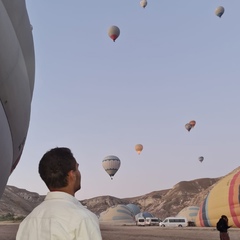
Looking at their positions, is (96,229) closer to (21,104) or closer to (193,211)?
(21,104)

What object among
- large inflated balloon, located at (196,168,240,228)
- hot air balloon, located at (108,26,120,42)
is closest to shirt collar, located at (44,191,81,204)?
large inflated balloon, located at (196,168,240,228)

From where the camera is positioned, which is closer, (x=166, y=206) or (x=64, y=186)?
(x=64, y=186)

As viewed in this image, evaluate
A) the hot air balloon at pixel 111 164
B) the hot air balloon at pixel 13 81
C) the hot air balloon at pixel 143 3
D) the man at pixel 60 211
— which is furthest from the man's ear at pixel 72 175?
the hot air balloon at pixel 143 3

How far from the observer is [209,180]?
15475 centimetres

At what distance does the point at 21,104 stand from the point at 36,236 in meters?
5.07

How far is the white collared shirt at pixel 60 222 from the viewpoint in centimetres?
156

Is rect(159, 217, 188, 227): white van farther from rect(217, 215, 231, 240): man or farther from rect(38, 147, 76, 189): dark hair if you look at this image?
rect(38, 147, 76, 189): dark hair

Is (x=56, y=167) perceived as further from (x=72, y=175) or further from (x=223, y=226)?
(x=223, y=226)

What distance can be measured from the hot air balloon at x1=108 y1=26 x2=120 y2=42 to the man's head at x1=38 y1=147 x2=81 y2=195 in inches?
1580

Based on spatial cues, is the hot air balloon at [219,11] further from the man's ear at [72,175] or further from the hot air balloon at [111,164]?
the man's ear at [72,175]

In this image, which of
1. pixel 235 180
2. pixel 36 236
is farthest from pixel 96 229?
pixel 235 180

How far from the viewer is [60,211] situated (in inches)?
63.9

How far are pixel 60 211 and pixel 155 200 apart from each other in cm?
14030

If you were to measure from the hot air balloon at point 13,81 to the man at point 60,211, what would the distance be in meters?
3.74
